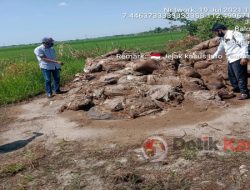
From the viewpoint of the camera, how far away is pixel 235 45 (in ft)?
24.6

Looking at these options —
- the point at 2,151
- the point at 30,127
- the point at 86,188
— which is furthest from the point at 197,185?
the point at 30,127

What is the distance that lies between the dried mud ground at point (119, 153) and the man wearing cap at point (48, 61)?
174 cm

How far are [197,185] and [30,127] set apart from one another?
4.20 m

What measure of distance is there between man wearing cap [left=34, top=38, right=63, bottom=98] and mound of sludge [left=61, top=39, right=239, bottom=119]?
658 millimetres

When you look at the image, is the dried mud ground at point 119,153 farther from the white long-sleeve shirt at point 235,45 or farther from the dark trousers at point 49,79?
the dark trousers at point 49,79

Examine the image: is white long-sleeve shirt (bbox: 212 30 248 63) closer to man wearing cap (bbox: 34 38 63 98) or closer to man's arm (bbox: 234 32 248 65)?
man's arm (bbox: 234 32 248 65)

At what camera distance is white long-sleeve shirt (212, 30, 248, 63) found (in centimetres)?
740

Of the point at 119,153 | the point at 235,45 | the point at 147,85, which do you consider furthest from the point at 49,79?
the point at 119,153

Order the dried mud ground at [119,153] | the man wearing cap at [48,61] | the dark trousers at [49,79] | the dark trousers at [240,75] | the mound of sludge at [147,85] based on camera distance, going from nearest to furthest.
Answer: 1. the dried mud ground at [119,153]
2. the mound of sludge at [147,85]
3. the dark trousers at [240,75]
4. the man wearing cap at [48,61]
5. the dark trousers at [49,79]

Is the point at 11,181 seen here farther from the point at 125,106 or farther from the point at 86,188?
the point at 125,106

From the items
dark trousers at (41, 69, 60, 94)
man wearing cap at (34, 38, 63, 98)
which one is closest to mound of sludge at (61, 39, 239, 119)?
dark trousers at (41, 69, 60, 94)

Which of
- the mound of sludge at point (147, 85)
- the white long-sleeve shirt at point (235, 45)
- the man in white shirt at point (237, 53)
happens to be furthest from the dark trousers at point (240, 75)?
the mound of sludge at point (147, 85)

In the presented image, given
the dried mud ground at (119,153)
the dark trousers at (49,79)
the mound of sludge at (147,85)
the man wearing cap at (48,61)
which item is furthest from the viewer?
the dark trousers at (49,79)

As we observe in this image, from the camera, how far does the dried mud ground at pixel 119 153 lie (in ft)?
13.9
